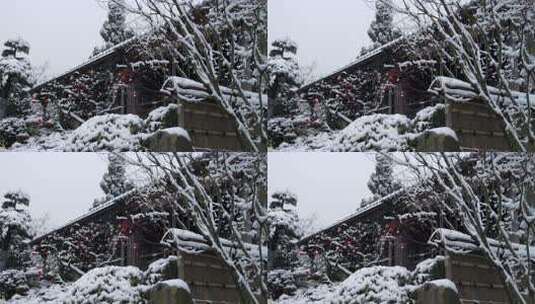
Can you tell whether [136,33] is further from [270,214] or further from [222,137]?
[270,214]

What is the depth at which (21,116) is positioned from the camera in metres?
5.32

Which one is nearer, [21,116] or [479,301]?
[479,301]

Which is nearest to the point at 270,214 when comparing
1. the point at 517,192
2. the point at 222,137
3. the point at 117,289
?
the point at 222,137

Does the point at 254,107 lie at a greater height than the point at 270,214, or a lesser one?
greater

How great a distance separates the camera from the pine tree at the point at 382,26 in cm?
516

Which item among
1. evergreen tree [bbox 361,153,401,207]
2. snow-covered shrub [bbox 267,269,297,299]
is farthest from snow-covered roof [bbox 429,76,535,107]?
snow-covered shrub [bbox 267,269,297,299]

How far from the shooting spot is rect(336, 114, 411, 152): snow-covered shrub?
16.8 ft

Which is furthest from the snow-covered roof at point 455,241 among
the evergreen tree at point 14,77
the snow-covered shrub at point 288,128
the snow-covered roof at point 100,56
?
the evergreen tree at point 14,77

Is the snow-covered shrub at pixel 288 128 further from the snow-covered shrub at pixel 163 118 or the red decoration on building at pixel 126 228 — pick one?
the red decoration on building at pixel 126 228

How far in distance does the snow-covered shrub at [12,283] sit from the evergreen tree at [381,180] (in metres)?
1.75

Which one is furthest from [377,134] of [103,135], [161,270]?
[103,135]

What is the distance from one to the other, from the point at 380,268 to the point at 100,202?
143cm

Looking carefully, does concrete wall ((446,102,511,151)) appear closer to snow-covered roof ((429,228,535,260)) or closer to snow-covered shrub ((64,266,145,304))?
snow-covered roof ((429,228,535,260))

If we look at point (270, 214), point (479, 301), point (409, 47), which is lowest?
point (479, 301)
